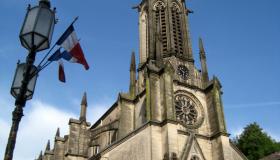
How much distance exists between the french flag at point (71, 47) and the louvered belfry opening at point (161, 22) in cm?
2195

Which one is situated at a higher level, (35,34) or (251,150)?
(251,150)

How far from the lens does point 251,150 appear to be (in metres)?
38.1

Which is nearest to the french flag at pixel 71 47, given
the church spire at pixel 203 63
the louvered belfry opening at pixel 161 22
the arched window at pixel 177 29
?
the louvered belfry opening at pixel 161 22

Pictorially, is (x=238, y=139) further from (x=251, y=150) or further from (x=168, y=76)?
(x=168, y=76)

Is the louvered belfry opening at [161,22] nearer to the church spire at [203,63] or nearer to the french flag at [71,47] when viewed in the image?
the church spire at [203,63]

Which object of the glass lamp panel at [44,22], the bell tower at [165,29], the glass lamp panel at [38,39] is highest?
the bell tower at [165,29]

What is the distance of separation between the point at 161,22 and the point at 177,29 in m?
1.70

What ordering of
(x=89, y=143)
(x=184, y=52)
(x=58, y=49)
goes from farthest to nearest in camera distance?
(x=184, y=52), (x=89, y=143), (x=58, y=49)

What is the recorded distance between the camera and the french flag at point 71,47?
723cm

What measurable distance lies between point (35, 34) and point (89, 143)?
23677 mm

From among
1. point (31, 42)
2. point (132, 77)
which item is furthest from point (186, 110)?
point (31, 42)

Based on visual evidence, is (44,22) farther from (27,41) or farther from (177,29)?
(177,29)

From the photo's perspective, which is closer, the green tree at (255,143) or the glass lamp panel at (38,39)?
the glass lamp panel at (38,39)

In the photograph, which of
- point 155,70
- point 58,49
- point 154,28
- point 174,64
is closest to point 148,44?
point 154,28
